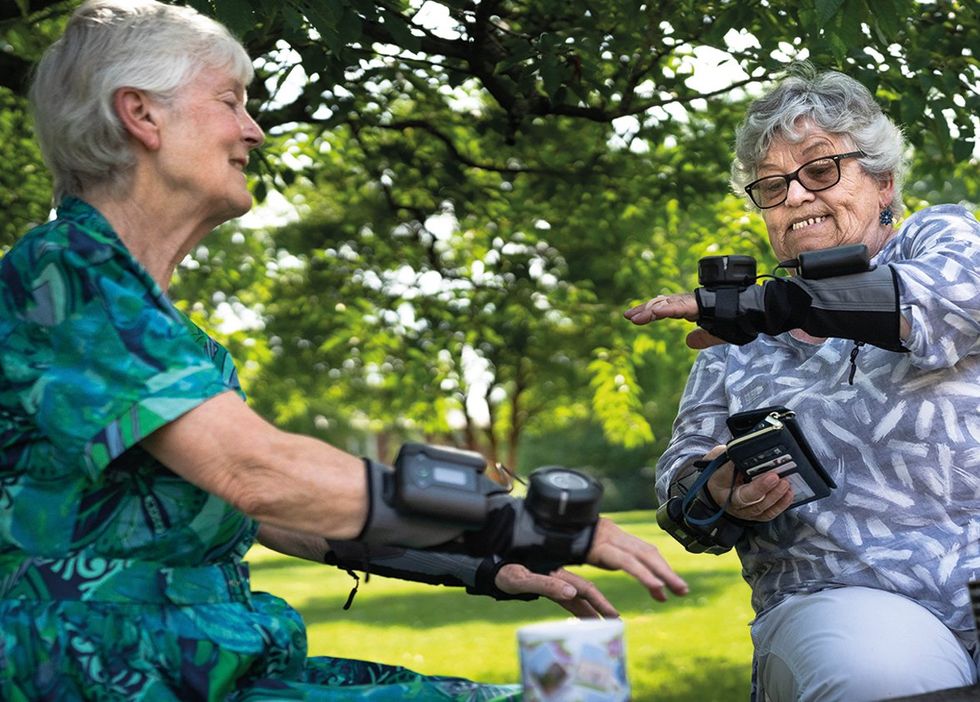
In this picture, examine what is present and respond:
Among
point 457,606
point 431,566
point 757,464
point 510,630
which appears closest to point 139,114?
point 431,566

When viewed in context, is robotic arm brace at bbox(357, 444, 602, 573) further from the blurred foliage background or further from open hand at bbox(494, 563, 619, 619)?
the blurred foliage background

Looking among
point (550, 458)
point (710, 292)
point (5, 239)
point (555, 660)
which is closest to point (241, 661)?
point (555, 660)

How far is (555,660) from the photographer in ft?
5.64

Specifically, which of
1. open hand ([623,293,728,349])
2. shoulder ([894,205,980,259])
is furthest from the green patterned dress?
shoulder ([894,205,980,259])

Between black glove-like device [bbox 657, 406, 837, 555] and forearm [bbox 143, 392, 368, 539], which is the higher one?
forearm [bbox 143, 392, 368, 539]

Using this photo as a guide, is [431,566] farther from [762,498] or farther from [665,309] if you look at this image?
[762,498]

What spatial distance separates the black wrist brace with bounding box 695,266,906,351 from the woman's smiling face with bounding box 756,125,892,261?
60cm

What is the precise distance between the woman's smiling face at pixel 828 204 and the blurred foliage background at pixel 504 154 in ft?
1.02

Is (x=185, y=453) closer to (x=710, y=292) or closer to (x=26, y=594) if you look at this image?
(x=26, y=594)

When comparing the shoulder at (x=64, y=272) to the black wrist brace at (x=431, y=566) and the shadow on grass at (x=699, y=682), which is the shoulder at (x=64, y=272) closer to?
the black wrist brace at (x=431, y=566)

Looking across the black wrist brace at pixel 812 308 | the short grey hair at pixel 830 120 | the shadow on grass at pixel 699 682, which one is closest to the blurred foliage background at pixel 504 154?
the short grey hair at pixel 830 120

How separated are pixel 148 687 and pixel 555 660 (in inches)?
24.8

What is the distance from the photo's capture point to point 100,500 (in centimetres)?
196

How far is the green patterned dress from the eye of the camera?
1.86 m
